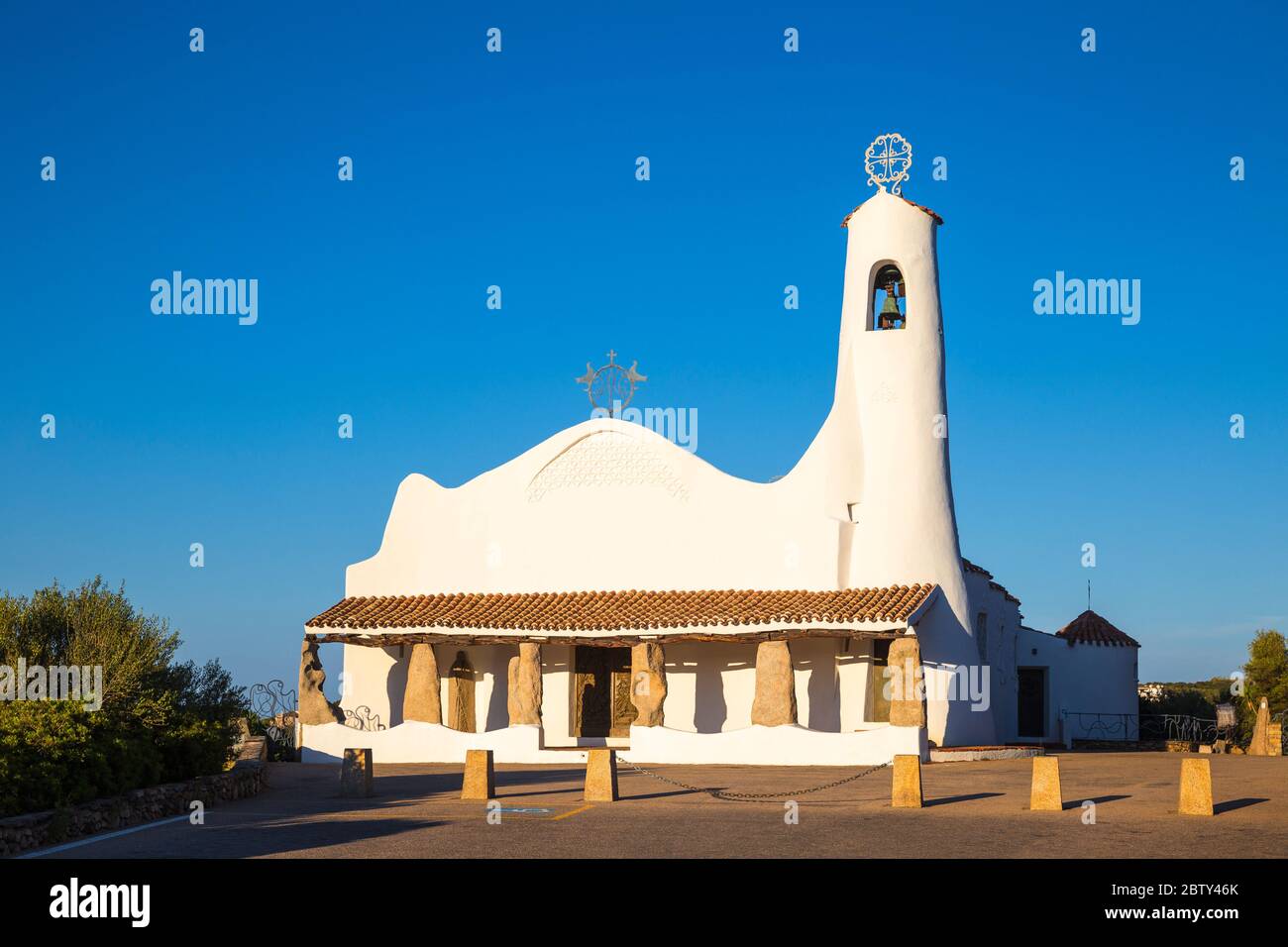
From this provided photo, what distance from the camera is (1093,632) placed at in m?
33.4

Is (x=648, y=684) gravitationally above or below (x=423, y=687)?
above

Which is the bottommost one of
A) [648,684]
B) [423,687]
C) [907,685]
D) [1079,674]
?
[1079,674]

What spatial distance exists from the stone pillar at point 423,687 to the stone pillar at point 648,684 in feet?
14.1

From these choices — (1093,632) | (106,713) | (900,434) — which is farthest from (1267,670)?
(106,713)

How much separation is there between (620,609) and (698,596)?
159 centimetres

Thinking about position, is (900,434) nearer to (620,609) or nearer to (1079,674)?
(620,609)

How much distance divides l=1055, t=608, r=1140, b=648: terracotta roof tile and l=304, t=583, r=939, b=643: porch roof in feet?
30.8

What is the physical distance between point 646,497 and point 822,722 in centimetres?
594

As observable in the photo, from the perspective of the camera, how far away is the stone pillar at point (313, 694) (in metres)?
27.0

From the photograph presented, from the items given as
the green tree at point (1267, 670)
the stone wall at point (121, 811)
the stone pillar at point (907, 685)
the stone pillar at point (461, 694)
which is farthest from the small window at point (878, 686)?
the green tree at point (1267, 670)

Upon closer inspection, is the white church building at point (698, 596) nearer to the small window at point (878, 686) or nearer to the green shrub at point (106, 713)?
the small window at point (878, 686)

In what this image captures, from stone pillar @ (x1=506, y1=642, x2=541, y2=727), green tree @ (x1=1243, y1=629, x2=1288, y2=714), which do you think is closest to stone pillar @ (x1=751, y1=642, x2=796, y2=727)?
stone pillar @ (x1=506, y1=642, x2=541, y2=727)
